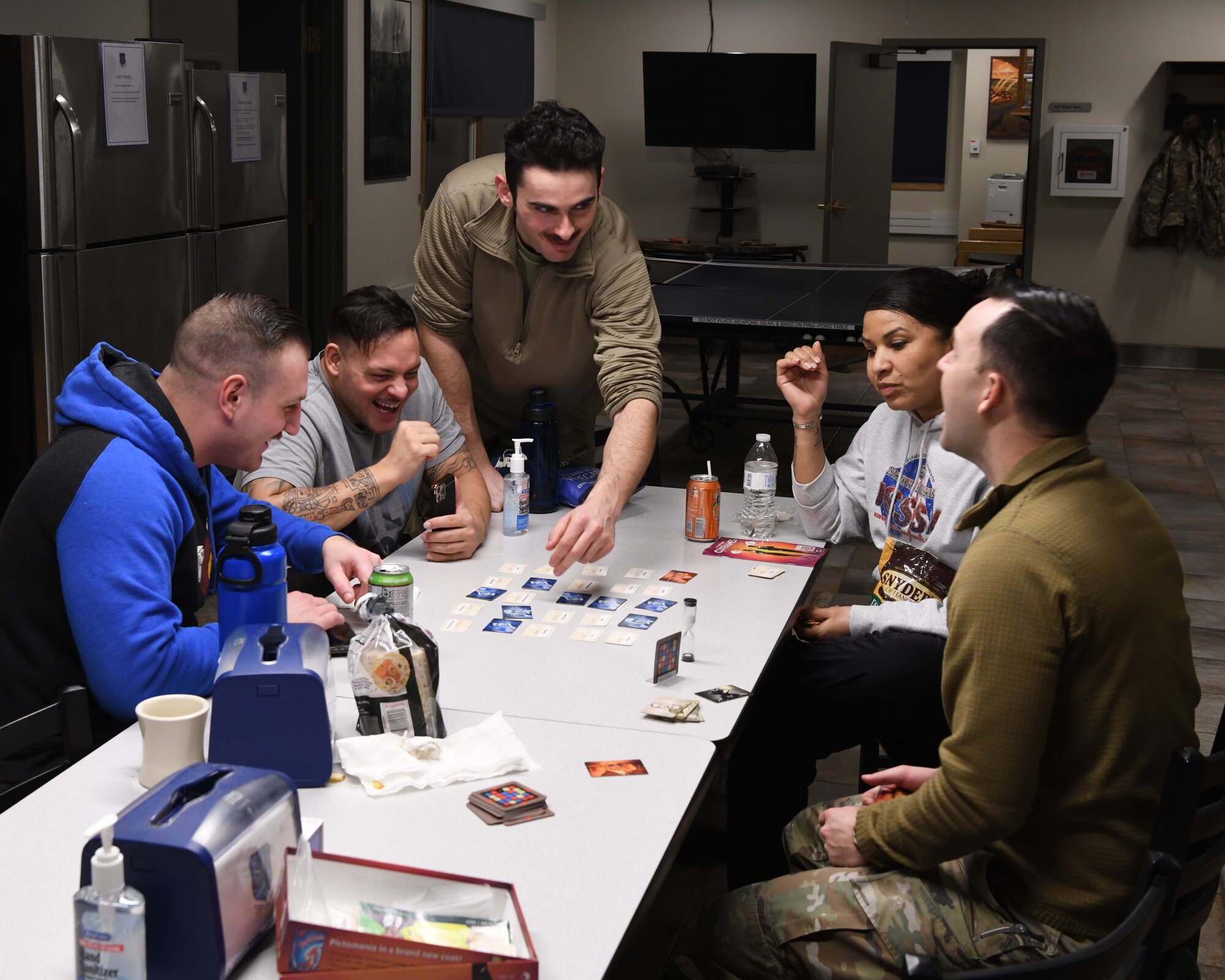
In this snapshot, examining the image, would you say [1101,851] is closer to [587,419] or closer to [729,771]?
[729,771]

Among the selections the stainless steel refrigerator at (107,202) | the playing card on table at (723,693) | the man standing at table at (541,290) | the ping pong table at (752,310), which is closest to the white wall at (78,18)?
the stainless steel refrigerator at (107,202)

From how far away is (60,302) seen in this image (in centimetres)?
411

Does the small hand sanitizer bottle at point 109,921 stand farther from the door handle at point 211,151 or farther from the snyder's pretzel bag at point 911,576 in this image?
the door handle at point 211,151

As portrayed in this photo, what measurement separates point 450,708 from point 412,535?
123 cm

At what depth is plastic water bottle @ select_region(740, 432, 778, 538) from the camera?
288 cm

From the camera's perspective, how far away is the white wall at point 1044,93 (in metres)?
9.76

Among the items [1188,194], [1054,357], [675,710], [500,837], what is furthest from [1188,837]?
[1188,194]

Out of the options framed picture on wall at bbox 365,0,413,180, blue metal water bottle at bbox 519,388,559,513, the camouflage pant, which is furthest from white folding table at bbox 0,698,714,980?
framed picture on wall at bbox 365,0,413,180

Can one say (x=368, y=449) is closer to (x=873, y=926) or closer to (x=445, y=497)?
(x=445, y=497)

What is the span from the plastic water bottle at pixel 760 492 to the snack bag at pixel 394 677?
1.23 m

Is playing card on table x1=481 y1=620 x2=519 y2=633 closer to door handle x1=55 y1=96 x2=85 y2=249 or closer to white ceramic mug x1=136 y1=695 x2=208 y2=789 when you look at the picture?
white ceramic mug x1=136 y1=695 x2=208 y2=789

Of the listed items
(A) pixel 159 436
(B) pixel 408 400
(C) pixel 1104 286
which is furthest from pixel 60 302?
(C) pixel 1104 286

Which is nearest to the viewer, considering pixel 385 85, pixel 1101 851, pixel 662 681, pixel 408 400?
pixel 1101 851

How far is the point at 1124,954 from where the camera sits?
136cm
